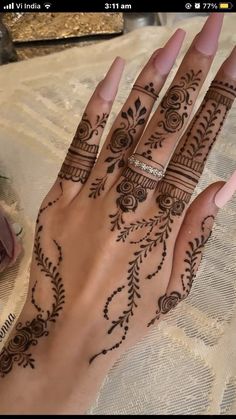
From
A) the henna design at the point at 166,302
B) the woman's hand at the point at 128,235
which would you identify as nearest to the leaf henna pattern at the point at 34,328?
the woman's hand at the point at 128,235

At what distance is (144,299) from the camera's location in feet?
1.95

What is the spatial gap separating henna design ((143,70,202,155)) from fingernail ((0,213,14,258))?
228mm

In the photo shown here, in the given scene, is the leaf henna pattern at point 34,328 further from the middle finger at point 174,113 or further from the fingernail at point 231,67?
the fingernail at point 231,67

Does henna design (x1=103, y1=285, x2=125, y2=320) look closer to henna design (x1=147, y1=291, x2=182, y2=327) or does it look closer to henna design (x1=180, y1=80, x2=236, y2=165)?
henna design (x1=147, y1=291, x2=182, y2=327)

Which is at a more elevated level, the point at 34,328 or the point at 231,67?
the point at 231,67

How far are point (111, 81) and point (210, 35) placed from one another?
0.39 ft

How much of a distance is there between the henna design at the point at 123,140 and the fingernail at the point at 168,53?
4cm

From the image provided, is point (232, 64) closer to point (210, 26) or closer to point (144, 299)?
point (210, 26)

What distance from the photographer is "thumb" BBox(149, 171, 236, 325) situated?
0.60 metres

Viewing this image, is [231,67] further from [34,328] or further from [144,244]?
[34,328]

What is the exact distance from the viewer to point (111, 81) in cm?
61
